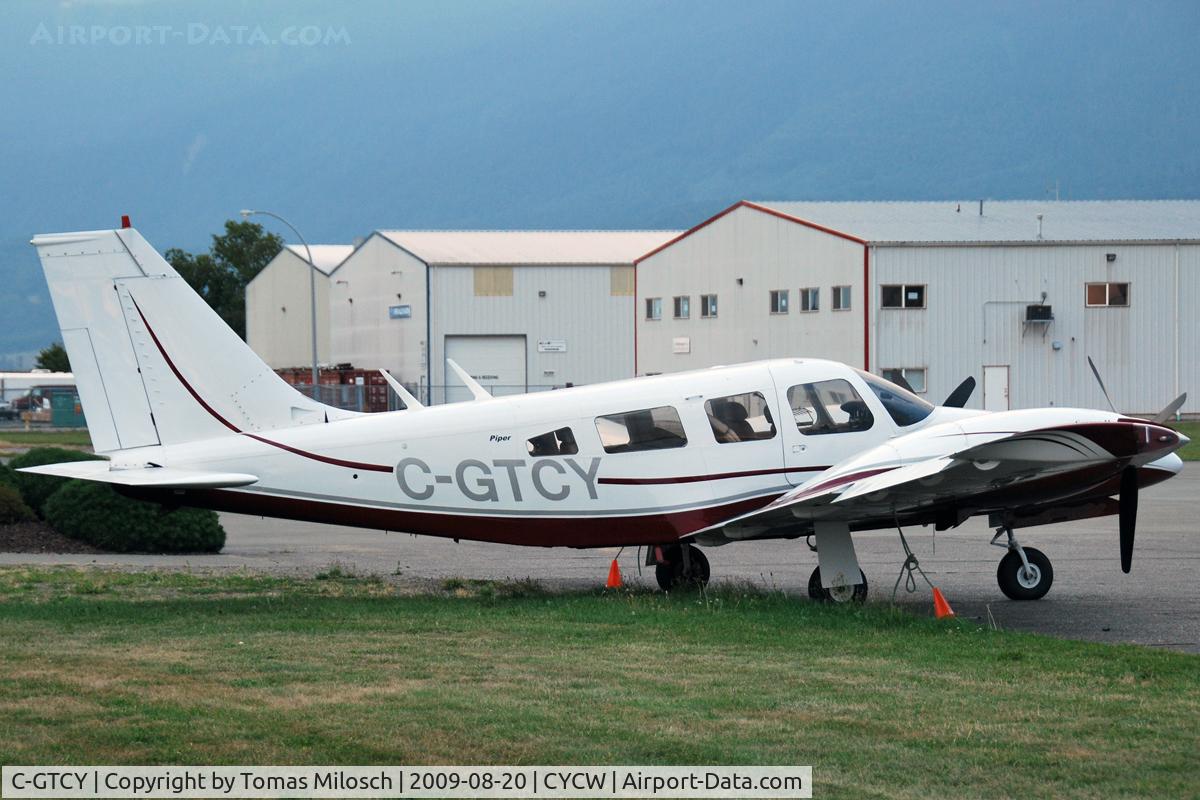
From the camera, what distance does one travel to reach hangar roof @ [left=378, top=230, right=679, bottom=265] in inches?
2785

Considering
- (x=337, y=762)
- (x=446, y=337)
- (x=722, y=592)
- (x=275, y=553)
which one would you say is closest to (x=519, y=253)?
(x=446, y=337)

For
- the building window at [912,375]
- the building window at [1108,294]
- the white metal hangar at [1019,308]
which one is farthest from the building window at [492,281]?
Result: the building window at [1108,294]

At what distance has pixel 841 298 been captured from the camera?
5600cm

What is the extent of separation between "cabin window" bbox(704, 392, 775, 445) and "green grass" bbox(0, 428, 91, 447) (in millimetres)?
37887

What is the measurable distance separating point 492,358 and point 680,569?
55772 mm

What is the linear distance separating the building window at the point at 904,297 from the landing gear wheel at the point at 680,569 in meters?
41.4

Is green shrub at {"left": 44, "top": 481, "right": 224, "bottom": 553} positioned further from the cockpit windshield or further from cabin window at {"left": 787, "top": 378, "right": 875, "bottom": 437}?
the cockpit windshield

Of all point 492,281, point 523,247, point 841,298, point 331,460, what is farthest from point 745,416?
point 523,247

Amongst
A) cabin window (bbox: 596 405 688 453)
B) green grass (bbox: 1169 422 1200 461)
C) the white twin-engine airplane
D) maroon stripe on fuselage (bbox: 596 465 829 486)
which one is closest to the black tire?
the white twin-engine airplane

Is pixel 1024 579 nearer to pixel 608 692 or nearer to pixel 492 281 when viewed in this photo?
pixel 608 692

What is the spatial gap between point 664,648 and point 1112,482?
552cm

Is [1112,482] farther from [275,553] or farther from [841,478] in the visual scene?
[275,553]

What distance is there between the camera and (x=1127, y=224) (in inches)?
2267

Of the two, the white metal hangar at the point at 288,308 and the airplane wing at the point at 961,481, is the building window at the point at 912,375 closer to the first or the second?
the white metal hangar at the point at 288,308
